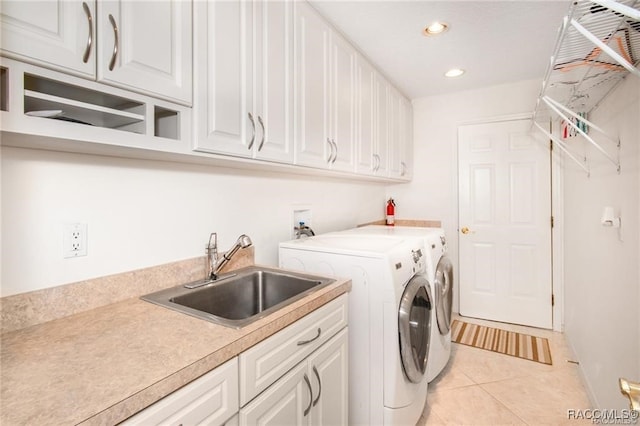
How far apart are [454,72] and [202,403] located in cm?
299

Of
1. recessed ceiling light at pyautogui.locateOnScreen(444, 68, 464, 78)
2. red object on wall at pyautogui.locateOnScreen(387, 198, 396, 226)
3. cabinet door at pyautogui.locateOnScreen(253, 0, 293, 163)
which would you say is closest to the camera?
cabinet door at pyautogui.locateOnScreen(253, 0, 293, 163)

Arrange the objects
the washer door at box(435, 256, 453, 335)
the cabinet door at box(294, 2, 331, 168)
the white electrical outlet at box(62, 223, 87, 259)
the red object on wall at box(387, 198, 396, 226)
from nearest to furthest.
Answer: the white electrical outlet at box(62, 223, 87, 259) → the cabinet door at box(294, 2, 331, 168) → the washer door at box(435, 256, 453, 335) → the red object on wall at box(387, 198, 396, 226)

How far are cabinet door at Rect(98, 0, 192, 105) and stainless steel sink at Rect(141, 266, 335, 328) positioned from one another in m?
0.75

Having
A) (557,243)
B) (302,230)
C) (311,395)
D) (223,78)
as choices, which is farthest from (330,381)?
(557,243)

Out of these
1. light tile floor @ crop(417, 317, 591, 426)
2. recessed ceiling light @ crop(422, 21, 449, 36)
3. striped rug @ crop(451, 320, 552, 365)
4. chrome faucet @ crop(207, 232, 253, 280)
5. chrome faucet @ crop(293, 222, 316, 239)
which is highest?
recessed ceiling light @ crop(422, 21, 449, 36)

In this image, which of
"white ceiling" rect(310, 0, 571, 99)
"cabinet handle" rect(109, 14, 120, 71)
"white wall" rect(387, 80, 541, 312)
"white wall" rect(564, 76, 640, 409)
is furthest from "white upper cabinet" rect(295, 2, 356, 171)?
"white wall" rect(387, 80, 541, 312)

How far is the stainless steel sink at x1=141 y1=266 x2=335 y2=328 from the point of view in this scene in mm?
1232

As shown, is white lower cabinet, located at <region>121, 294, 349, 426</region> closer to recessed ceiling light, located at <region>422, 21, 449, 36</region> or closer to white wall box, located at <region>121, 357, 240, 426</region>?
white wall box, located at <region>121, 357, 240, 426</region>

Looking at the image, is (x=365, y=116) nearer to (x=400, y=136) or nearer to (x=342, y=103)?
(x=342, y=103)

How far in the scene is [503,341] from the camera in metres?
2.73

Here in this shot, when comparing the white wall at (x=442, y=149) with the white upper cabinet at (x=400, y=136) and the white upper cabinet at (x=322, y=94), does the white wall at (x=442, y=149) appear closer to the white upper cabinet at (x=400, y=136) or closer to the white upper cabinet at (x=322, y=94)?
the white upper cabinet at (x=400, y=136)

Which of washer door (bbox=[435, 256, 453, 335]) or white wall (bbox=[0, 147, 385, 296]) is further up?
white wall (bbox=[0, 147, 385, 296])

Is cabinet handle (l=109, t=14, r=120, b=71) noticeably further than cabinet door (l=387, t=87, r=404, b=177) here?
No

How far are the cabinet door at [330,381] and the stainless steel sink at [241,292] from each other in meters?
0.25
